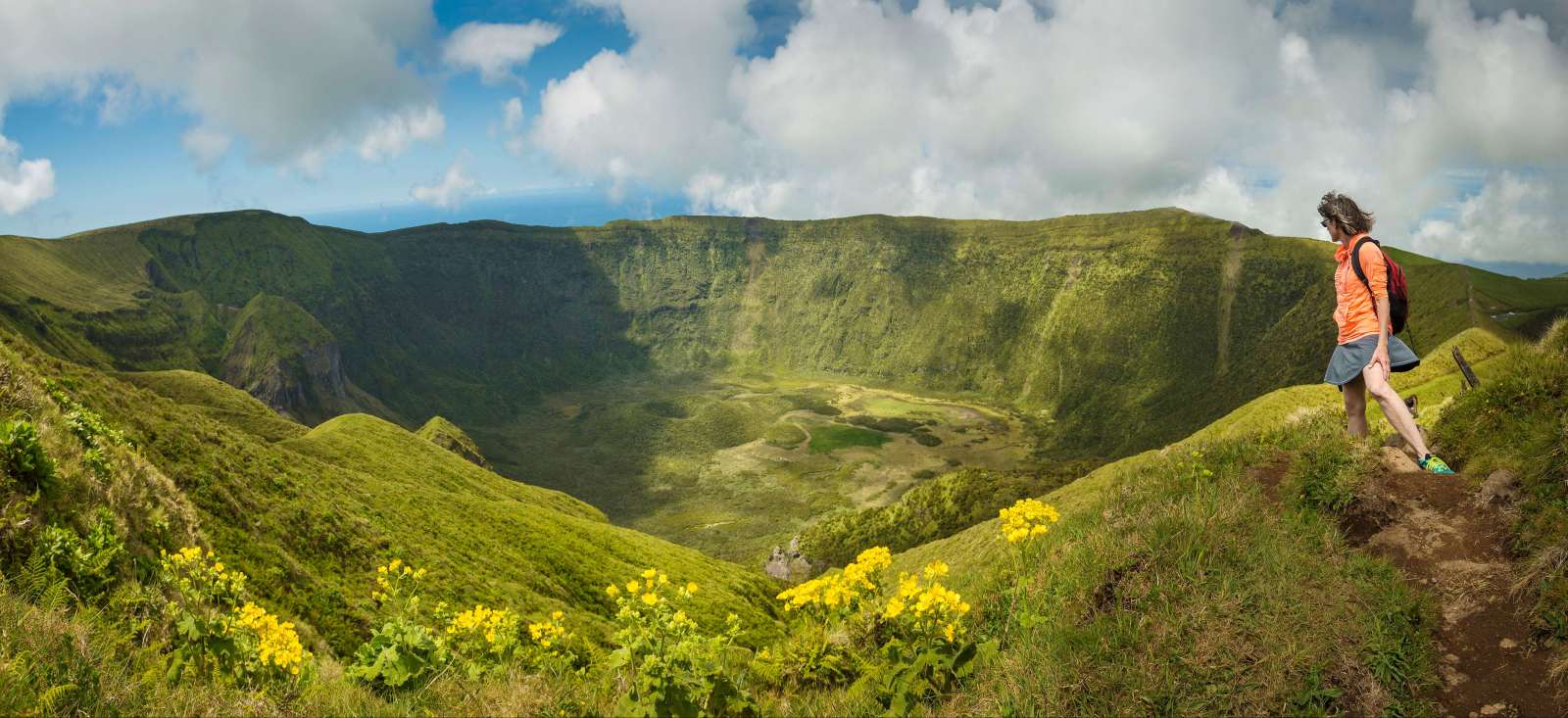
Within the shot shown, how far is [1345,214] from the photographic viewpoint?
9.59 m

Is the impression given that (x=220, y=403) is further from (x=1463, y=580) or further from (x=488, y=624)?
(x=1463, y=580)

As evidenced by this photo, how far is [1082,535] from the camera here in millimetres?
8281

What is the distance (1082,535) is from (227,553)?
1730 centimetres

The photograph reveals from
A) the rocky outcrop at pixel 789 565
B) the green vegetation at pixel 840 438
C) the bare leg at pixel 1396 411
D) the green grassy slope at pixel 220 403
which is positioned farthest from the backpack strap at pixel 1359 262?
the green vegetation at pixel 840 438

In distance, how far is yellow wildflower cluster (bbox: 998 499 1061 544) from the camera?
7.06 meters

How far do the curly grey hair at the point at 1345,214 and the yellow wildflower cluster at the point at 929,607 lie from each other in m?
8.10

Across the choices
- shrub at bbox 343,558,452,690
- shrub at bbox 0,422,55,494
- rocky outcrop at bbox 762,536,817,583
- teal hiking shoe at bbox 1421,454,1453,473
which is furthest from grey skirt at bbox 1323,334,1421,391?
rocky outcrop at bbox 762,536,817,583

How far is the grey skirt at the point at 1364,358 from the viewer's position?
29.7 ft

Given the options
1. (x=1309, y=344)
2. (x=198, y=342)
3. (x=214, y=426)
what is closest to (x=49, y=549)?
(x=214, y=426)

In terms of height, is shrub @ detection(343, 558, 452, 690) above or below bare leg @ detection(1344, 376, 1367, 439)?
below

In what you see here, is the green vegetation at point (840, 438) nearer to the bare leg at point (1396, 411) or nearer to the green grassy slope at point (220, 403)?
the green grassy slope at point (220, 403)

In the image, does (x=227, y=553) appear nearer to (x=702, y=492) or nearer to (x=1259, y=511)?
(x=1259, y=511)

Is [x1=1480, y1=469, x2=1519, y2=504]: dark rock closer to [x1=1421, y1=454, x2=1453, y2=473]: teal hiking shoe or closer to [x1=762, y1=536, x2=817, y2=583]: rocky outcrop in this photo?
Answer: [x1=1421, y1=454, x2=1453, y2=473]: teal hiking shoe

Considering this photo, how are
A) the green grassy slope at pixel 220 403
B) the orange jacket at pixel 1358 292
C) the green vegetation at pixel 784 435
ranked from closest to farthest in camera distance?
the orange jacket at pixel 1358 292 → the green grassy slope at pixel 220 403 → the green vegetation at pixel 784 435
